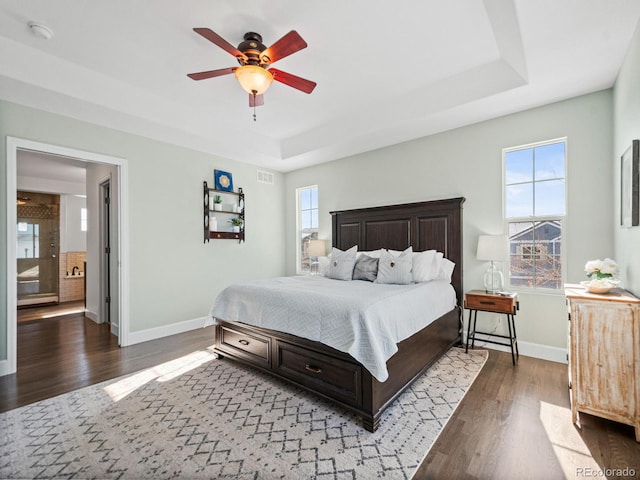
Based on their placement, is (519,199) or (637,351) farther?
(519,199)

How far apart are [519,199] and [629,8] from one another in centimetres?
185

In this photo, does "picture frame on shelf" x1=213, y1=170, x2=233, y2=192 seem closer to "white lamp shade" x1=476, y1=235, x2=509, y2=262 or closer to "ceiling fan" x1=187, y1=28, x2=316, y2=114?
"ceiling fan" x1=187, y1=28, x2=316, y2=114

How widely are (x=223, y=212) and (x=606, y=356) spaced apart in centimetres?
478

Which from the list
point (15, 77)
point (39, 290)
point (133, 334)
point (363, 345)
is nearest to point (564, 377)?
point (363, 345)

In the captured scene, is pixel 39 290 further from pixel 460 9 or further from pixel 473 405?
pixel 460 9

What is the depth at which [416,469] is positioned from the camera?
168cm

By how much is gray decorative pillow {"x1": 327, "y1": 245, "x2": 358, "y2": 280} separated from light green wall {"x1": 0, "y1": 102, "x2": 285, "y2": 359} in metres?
2.07

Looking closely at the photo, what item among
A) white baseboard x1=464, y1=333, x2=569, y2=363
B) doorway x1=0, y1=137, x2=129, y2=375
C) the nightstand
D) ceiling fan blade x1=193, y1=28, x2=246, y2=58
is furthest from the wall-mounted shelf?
white baseboard x1=464, y1=333, x2=569, y2=363

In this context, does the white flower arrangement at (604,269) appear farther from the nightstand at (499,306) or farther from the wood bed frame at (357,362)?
the wood bed frame at (357,362)

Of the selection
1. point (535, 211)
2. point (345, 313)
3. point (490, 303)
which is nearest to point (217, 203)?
point (345, 313)

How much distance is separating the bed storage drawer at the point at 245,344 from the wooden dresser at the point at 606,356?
2368mm

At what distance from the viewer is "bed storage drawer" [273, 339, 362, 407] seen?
213cm

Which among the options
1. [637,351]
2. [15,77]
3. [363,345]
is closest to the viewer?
[637,351]

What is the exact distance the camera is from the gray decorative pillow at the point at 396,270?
3373mm
